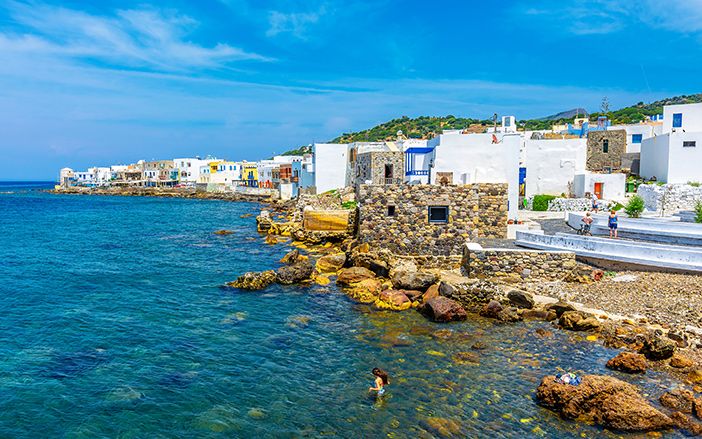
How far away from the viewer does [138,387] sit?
12.9 metres

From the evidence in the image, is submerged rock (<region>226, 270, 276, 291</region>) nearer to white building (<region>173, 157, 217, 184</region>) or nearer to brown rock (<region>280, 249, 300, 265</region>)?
brown rock (<region>280, 249, 300, 265</region>)

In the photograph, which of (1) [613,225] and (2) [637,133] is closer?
(1) [613,225]

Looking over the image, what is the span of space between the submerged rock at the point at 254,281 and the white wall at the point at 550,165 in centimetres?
2466

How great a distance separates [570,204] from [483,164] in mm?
10486

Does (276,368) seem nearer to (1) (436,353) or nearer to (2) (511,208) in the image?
(1) (436,353)

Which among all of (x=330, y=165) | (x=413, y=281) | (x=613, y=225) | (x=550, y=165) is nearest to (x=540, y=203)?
(x=550, y=165)

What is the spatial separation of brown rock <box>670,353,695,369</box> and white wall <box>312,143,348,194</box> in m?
49.9

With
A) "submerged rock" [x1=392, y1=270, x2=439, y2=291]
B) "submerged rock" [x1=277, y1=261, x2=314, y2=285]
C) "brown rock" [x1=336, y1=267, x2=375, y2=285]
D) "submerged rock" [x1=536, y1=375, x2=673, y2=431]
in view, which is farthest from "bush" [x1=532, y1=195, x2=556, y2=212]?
"submerged rock" [x1=536, y1=375, x2=673, y2=431]

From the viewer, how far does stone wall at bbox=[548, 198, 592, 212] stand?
115 feet

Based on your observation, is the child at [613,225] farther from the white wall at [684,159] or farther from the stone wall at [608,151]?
the stone wall at [608,151]

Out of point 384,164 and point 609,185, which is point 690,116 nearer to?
point 609,185

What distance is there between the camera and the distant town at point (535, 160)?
29.5 meters

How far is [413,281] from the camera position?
816 inches

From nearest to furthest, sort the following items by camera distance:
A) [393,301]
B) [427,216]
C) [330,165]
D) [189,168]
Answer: [393,301], [427,216], [330,165], [189,168]
